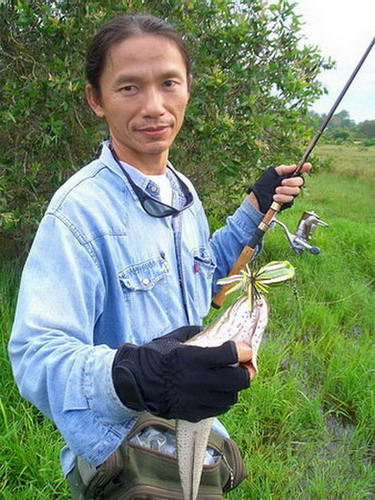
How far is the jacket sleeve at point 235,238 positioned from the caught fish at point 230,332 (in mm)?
772

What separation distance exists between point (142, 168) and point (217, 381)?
901 millimetres

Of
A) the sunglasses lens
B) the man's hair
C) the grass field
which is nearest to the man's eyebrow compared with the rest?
the man's hair

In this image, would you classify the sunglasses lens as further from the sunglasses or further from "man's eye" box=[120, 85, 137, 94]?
"man's eye" box=[120, 85, 137, 94]

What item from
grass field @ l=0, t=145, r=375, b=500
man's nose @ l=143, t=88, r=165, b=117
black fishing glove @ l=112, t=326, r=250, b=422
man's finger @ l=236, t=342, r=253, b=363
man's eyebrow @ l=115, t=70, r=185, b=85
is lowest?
grass field @ l=0, t=145, r=375, b=500

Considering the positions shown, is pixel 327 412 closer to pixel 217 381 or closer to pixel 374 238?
pixel 217 381

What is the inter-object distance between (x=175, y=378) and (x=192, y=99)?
11.3 feet

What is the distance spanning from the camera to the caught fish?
4.58 feet

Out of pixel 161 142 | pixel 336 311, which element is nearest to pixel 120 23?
pixel 161 142

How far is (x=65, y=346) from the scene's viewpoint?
1270 mm

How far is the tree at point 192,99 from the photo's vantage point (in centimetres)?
373

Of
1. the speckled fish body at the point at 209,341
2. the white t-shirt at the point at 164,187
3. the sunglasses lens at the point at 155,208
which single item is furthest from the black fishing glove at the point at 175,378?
the white t-shirt at the point at 164,187

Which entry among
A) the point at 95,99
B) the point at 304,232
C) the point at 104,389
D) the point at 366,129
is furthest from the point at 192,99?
the point at 366,129

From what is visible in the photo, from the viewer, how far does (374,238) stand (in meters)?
7.10

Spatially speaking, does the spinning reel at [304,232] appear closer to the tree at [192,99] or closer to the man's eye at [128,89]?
the man's eye at [128,89]
